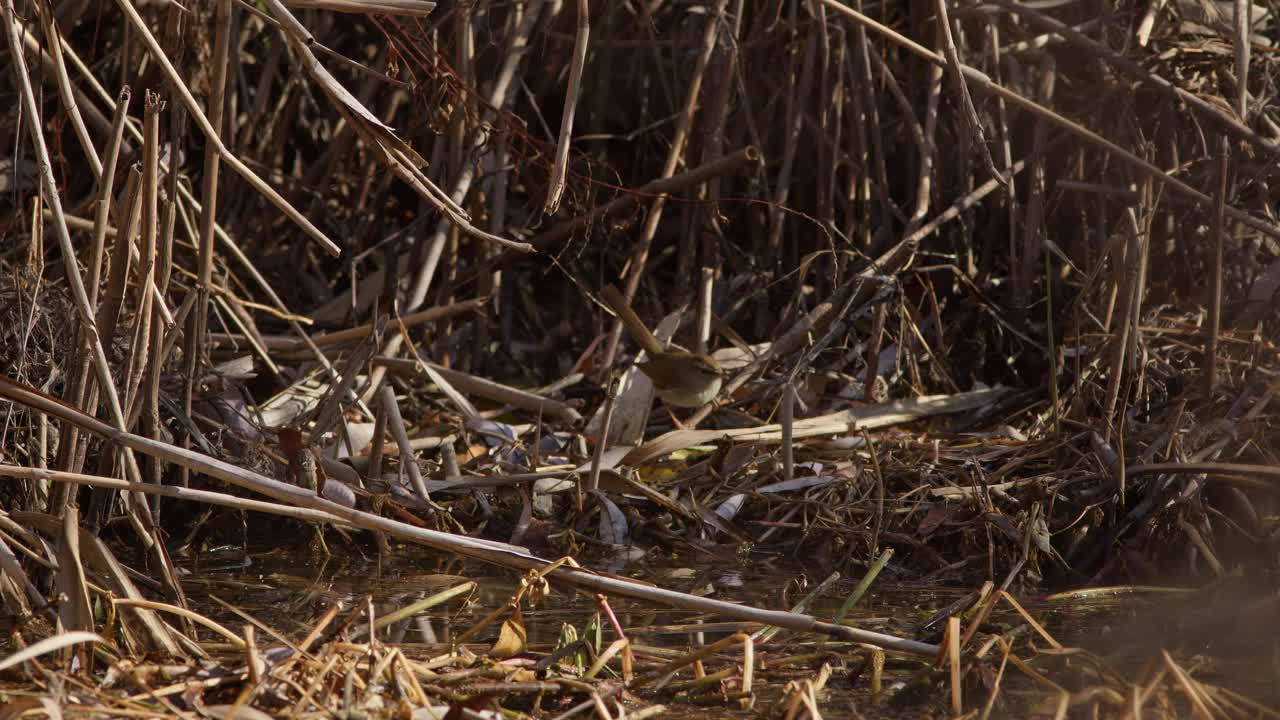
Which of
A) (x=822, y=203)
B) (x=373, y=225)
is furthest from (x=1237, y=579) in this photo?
(x=373, y=225)

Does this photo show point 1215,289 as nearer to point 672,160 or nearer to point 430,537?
point 672,160

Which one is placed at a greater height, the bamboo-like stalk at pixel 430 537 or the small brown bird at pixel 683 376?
the bamboo-like stalk at pixel 430 537

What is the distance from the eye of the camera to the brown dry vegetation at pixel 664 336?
5.90 feet

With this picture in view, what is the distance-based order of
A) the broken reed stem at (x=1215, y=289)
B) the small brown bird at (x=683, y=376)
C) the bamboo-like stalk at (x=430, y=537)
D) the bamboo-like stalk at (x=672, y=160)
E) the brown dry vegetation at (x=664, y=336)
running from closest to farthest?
the bamboo-like stalk at (x=430, y=537), the brown dry vegetation at (x=664, y=336), the broken reed stem at (x=1215, y=289), the small brown bird at (x=683, y=376), the bamboo-like stalk at (x=672, y=160)

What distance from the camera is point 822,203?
11.9ft

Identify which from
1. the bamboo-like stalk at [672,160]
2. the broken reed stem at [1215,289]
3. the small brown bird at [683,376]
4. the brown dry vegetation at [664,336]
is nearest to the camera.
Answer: the brown dry vegetation at [664,336]

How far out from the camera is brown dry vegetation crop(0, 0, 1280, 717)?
180cm

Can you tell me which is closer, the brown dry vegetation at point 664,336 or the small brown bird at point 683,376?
the brown dry vegetation at point 664,336

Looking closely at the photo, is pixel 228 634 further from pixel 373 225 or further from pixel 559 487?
pixel 373 225

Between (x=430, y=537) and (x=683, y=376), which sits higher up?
(x=430, y=537)

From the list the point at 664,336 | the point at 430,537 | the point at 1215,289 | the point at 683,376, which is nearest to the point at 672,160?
the point at 664,336

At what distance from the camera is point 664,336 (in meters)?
3.39

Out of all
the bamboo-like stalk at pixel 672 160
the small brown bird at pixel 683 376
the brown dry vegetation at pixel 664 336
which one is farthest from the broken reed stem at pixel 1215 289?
the bamboo-like stalk at pixel 672 160

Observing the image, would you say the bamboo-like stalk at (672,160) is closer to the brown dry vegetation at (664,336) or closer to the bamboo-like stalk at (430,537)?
the brown dry vegetation at (664,336)
